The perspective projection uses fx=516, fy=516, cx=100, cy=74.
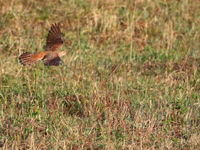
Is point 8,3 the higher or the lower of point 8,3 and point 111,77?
the higher

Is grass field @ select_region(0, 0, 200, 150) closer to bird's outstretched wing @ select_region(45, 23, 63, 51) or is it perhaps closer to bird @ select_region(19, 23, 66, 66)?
bird @ select_region(19, 23, 66, 66)

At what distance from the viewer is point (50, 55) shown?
5.26 meters

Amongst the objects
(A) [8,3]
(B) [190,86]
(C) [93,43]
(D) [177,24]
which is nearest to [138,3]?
(D) [177,24]

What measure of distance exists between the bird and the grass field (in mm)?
330

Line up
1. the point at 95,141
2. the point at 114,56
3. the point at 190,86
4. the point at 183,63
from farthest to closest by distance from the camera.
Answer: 1. the point at 114,56
2. the point at 183,63
3. the point at 190,86
4. the point at 95,141

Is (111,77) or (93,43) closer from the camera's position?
(111,77)

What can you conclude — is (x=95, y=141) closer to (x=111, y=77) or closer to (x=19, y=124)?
(x=19, y=124)

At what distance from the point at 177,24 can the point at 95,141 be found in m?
Result: 4.16

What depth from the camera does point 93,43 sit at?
767 cm

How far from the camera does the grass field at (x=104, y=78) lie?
4652 millimetres

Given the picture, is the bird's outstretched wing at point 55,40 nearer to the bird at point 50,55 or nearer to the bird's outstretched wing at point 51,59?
the bird at point 50,55

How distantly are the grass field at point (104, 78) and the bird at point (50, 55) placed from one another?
33 cm

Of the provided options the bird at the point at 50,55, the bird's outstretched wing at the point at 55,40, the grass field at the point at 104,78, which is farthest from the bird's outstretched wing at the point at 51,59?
the grass field at the point at 104,78

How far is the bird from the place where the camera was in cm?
513
